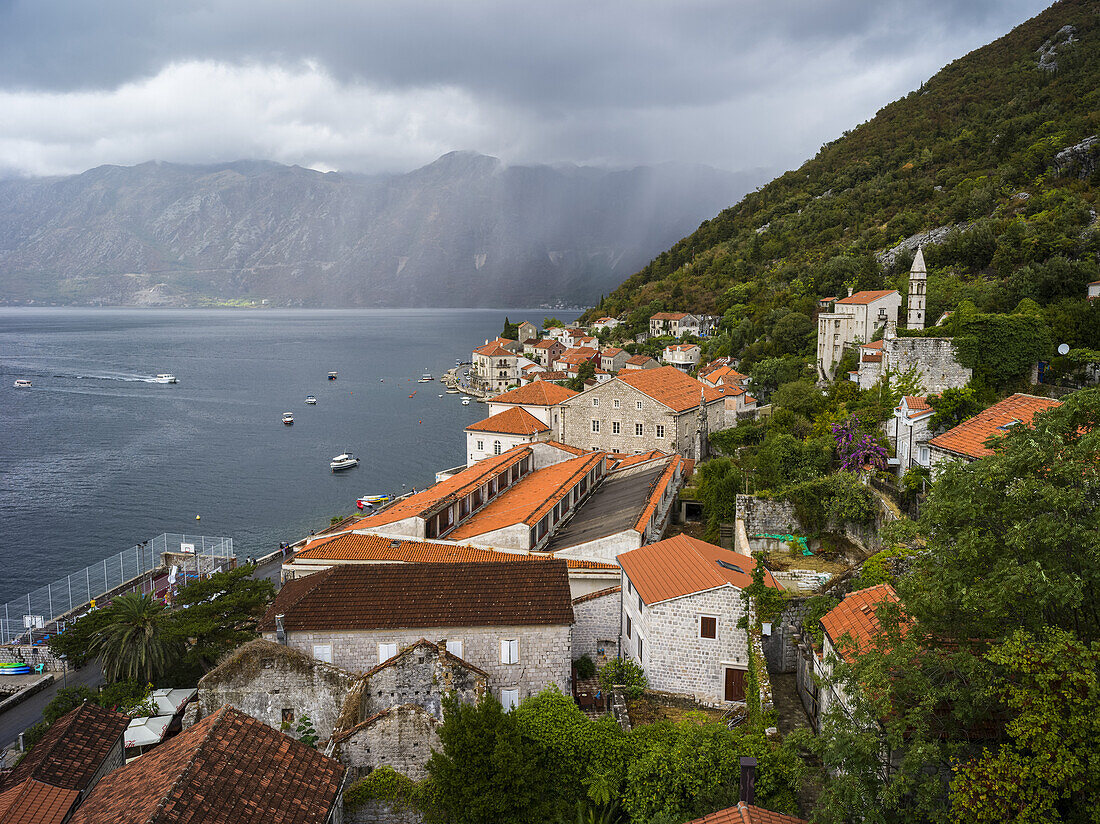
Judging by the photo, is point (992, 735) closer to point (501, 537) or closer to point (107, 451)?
point (501, 537)

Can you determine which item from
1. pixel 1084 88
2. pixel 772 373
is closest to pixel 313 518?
pixel 772 373

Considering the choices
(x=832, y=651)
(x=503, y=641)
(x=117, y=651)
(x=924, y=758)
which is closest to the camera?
(x=924, y=758)

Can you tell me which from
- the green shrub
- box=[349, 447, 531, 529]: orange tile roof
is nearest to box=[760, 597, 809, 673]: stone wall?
the green shrub

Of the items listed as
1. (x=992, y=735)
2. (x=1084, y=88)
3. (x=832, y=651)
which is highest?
(x=1084, y=88)

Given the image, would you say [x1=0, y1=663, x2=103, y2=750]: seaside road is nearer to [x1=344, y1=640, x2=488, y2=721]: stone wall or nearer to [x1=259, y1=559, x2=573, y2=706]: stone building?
[x1=259, y1=559, x2=573, y2=706]: stone building

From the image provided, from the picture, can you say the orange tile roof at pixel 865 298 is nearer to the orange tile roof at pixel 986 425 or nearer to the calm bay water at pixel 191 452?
the orange tile roof at pixel 986 425

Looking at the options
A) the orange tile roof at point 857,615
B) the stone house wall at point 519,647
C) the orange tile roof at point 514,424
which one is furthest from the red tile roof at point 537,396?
the orange tile roof at point 857,615
